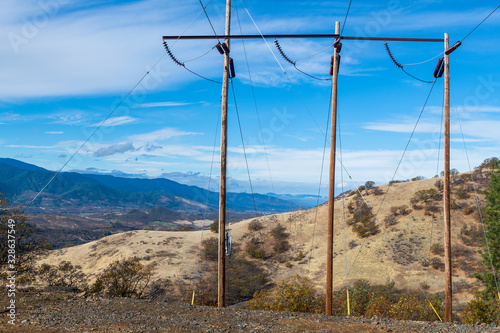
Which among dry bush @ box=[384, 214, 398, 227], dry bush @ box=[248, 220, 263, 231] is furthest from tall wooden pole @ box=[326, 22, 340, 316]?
dry bush @ box=[248, 220, 263, 231]

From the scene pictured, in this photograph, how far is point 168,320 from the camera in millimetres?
12555

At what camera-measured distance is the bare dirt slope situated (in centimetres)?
4409

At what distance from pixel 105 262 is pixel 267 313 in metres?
48.3

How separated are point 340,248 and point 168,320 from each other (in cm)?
4613

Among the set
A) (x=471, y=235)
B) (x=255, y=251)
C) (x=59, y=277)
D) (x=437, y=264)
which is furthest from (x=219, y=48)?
(x=471, y=235)

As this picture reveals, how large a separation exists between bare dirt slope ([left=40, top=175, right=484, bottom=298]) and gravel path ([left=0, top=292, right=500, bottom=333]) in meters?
24.1

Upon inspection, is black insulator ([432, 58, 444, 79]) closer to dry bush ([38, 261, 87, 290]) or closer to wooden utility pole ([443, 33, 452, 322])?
wooden utility pole ([443, 33, 452, 322])

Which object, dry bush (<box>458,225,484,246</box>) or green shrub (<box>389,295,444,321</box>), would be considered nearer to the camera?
green shrub (<box>389,295,444,321</box>)

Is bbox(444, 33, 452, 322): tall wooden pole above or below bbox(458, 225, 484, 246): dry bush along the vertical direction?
above

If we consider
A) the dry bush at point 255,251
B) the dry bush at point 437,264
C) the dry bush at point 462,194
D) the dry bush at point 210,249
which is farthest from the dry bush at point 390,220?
the dry bush at point 210,249

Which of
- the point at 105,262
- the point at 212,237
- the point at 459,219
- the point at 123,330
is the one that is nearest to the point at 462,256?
the point at 459,219

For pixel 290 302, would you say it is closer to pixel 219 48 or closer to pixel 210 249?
pixel 219 48

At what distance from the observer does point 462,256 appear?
44562mm

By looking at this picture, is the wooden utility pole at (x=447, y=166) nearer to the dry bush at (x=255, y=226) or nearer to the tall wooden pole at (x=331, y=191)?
the tall wooden pole at (x=331, y=191)
